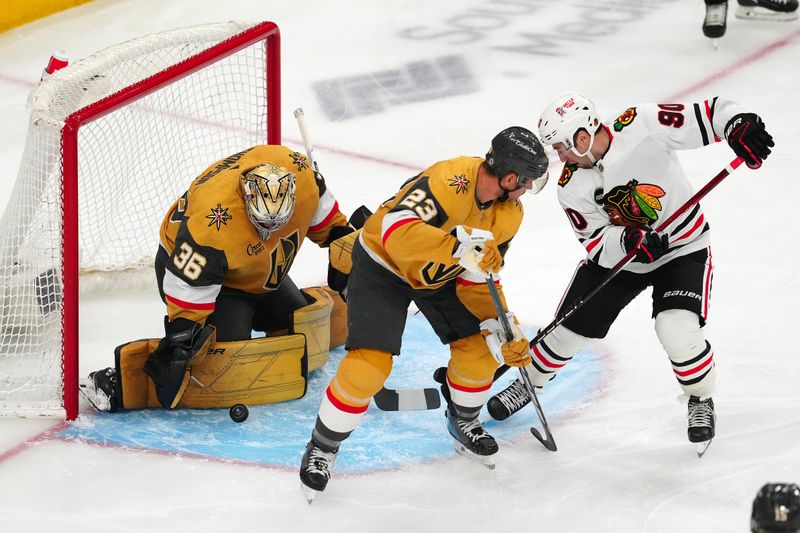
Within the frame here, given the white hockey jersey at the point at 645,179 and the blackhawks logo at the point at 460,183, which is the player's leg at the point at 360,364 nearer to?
the blackhawks logo at the point at 460,183

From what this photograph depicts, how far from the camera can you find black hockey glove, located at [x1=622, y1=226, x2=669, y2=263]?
3318mm

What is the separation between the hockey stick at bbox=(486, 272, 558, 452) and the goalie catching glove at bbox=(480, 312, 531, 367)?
14mm

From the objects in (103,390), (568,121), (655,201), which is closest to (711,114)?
(655,201)

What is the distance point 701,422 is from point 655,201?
613 millimetres

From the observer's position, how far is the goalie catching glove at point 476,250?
311cm

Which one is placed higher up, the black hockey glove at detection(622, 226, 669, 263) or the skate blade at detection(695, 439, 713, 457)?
the black hockey glove at detection(622, 226, 669, 263)

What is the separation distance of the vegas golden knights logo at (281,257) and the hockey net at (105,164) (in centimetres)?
56

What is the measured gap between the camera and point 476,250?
313 centimetres

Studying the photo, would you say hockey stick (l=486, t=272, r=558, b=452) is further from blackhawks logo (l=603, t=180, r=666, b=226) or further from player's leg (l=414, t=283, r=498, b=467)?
blackhawks logo (l=603, t=180, r=666, b=226)

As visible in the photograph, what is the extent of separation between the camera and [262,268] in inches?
148

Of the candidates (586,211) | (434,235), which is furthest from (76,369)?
(586,211)

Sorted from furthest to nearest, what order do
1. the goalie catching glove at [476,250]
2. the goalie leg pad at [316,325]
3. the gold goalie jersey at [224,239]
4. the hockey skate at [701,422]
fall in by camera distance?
the goalie leg pad at [316,325]
the gold goalie jersey at [224,239]
the hockey skate at [701,422]
the goalie catching glove at [476,250]

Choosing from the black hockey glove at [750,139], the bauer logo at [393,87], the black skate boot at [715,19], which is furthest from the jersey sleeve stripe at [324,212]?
the black skate boot at [715,19]

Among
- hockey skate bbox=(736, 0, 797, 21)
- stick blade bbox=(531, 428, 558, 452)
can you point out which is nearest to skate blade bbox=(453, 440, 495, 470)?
stick blade bbox=(531, 428, 558, 452)
